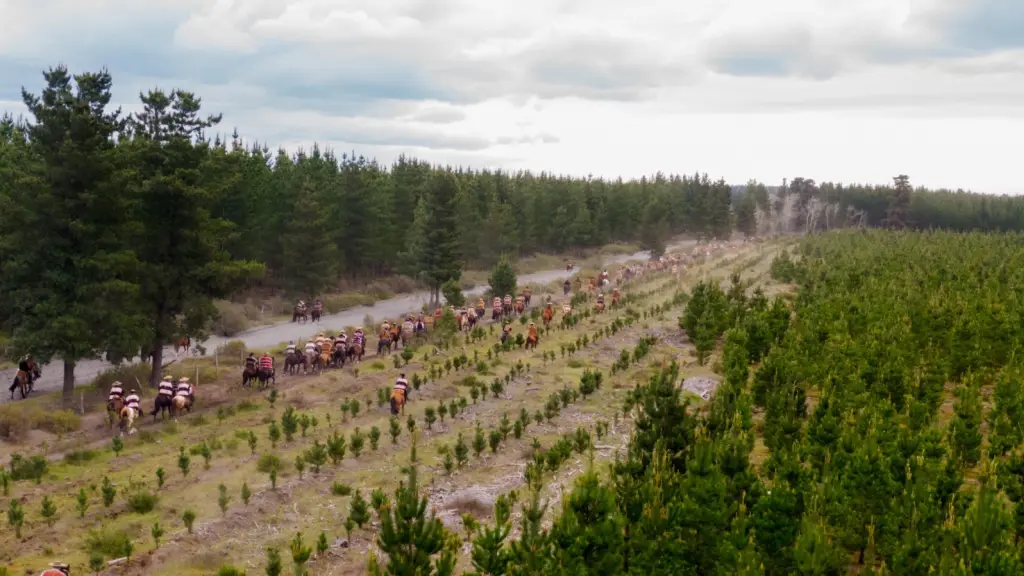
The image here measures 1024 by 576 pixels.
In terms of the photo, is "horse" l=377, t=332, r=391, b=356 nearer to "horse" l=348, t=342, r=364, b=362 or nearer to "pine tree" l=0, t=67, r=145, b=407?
"horse" l=348, t=342, r=364, b=362

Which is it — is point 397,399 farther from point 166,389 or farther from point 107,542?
point 107,542

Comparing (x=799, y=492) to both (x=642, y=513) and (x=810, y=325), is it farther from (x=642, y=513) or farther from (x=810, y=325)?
(x=810, y=325)

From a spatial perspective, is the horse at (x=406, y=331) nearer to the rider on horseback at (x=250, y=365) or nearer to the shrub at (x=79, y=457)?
the rider on horseback at (x=250, y=365)

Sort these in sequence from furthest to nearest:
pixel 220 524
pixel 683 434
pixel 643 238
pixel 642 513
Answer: pixel 643 238 → pixel 220 524 → pixel 683 434 → pixel 642 513

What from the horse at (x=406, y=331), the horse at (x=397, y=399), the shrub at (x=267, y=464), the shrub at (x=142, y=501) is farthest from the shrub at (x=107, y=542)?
the horse at (x=406, y=331)

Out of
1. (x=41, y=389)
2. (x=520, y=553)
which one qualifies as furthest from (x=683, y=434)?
(x=41, y=389)

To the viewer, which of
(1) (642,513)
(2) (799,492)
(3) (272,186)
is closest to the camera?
(1) (642,513)
